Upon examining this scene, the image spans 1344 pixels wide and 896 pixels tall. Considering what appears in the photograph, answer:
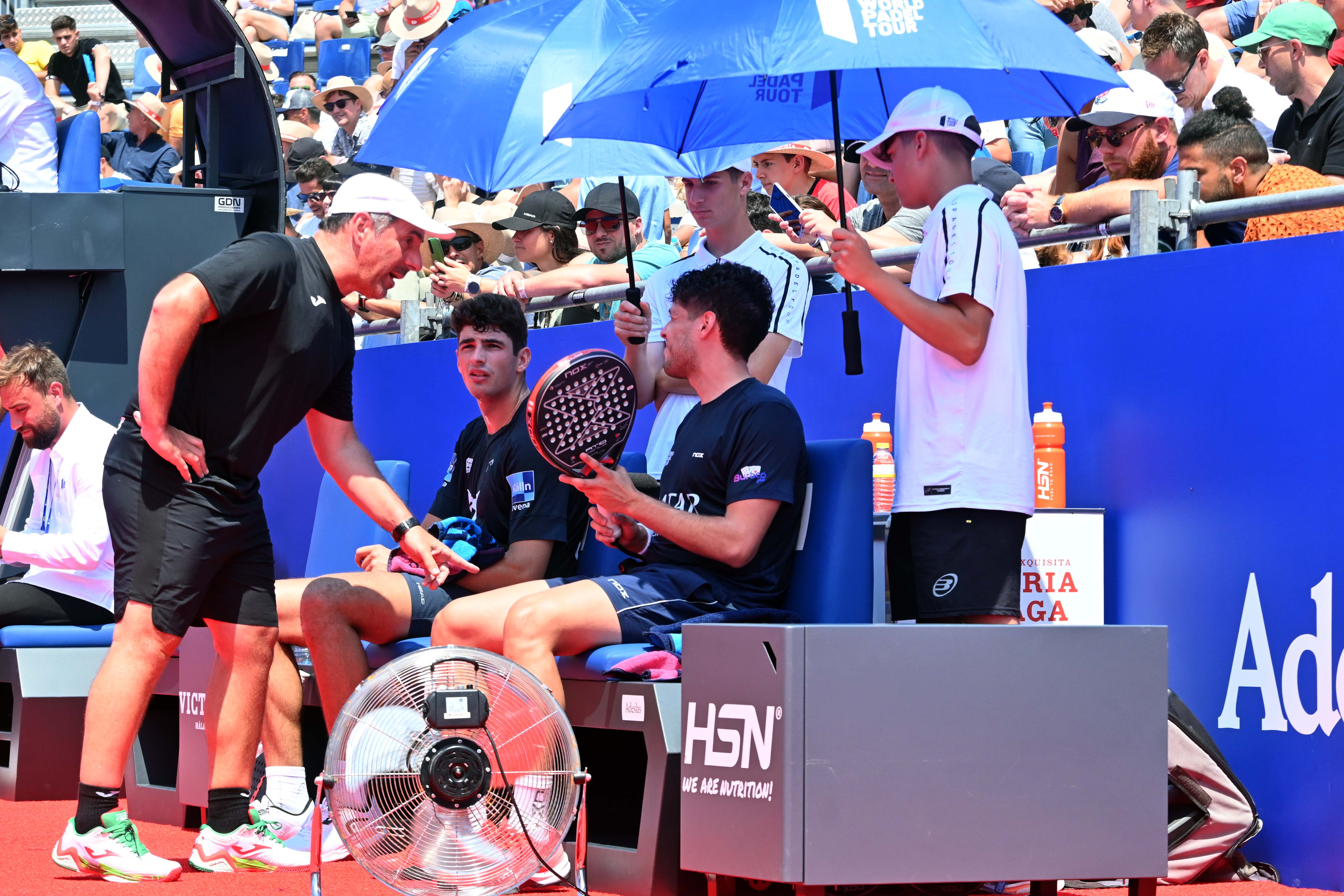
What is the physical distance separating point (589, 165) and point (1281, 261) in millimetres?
2361

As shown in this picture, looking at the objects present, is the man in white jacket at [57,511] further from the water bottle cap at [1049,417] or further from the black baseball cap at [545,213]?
the water bottle cap at [1049,417]

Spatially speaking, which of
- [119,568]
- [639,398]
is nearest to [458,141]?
[639,398]

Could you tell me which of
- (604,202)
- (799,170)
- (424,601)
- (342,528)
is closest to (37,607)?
(342,528)

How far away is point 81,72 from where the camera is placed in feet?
48.0

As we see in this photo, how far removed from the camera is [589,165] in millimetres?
5289

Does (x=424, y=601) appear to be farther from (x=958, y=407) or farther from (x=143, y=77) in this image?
(x=143, y=77)

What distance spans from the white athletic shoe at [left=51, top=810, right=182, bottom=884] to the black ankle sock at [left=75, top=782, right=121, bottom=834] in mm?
12

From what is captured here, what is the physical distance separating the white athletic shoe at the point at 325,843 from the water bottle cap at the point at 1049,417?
2186mm

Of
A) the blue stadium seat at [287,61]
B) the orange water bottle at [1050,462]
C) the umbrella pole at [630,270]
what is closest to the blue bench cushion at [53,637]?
the umbrella pole at [630,270]

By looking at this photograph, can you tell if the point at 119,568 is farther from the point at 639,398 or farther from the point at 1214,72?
the point at 1214,72

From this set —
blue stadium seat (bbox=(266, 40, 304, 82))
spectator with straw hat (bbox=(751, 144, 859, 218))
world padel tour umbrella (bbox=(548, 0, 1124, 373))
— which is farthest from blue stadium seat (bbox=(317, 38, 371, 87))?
world padel tour umbrella (bbox=(548, 0, 1124, 373))

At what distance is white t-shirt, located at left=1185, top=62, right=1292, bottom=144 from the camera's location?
238 inches

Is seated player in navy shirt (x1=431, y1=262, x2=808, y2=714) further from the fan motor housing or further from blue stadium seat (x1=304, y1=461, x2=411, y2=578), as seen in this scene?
blue stadium seat (x1=304, y1=461, x2=411, y2=578)

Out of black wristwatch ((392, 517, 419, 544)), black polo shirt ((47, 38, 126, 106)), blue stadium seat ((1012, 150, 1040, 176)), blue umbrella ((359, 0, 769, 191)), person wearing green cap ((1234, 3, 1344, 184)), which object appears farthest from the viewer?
black polo shirt ((47, 38, 126, 106))
